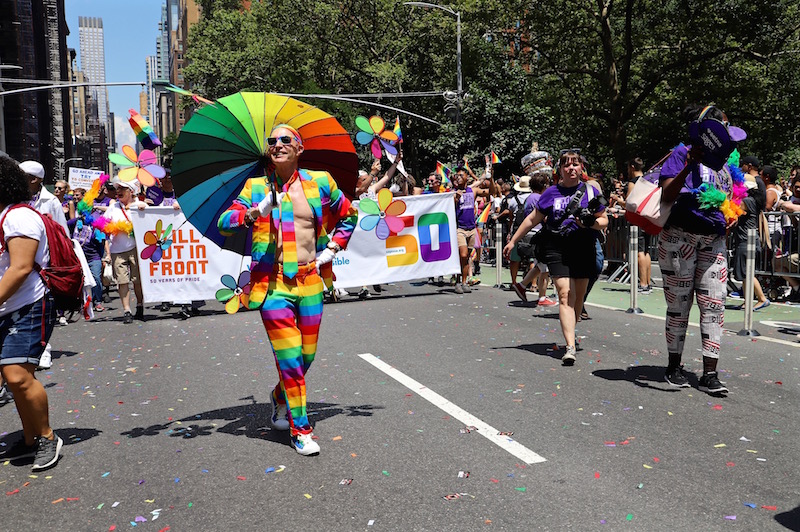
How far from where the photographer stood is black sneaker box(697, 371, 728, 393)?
20.4ft

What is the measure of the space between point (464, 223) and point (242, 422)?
9357 mm

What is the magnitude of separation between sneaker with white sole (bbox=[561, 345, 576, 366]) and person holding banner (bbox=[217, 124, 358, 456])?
10.2 ft

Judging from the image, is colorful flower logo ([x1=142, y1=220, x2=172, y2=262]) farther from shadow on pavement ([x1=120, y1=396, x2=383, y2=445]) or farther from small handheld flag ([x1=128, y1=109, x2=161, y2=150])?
shadow on pavement ([x1=120, y1=396, x2=383, y2=445])

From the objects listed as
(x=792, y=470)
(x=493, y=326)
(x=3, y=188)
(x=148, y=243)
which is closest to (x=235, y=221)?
(x=3, y=188)

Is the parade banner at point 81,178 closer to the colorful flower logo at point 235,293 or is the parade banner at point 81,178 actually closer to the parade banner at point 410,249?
the parade banner at point 410,249

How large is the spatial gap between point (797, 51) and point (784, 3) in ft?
6.72

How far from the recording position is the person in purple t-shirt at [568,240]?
7.72 m

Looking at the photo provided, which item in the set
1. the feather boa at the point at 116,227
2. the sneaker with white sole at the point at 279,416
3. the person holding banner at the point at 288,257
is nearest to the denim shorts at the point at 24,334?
the person holding banner at the point at 288,257

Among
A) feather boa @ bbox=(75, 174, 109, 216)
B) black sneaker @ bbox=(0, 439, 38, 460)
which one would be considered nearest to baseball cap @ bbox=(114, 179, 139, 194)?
feather boa @ bbox=(75, 174, 109, 216)

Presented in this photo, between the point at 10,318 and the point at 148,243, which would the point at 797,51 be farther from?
the point at 10,318

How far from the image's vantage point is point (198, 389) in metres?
6.97

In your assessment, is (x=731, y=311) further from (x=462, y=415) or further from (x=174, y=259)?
(x=174, y=259)

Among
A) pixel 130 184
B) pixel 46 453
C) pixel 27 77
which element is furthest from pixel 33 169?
pixel 27 77

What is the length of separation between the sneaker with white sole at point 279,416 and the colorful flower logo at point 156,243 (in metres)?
7.25
